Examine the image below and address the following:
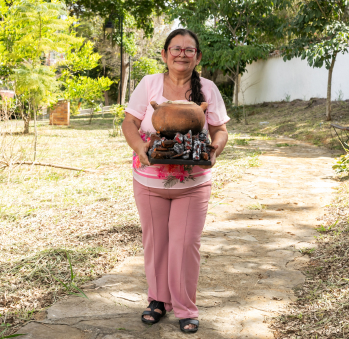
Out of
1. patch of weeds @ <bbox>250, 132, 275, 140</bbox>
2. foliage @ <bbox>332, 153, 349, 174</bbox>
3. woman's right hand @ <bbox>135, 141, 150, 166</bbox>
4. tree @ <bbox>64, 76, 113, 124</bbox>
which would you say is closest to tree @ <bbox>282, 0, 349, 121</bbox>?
patch of weeds @ <bbox>250, 132, 275, 140</bbox>

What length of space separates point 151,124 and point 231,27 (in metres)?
16.6

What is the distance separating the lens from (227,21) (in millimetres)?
17703

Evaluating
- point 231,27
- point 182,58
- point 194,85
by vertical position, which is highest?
point 231,27

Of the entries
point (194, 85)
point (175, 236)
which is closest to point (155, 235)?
point (175, 236)

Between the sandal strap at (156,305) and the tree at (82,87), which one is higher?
the tree at (82,87)

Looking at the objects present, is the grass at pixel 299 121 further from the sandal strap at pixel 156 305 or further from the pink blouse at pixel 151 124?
the sandal strap at pixel 156 305

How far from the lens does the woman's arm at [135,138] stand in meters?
2.25

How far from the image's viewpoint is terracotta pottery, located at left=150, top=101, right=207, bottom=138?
Answer: 7.32 feet

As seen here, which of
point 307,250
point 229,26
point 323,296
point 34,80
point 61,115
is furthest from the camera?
point 229,26

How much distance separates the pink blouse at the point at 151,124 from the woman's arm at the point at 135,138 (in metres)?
0.04

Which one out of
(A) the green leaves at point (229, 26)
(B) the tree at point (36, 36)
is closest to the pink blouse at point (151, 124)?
(B) the tree at point (36, 36)

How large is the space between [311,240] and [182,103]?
2.37 meters

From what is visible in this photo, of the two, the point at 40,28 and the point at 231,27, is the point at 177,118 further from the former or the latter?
the point at 231,27

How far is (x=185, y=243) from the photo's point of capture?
237 cm
